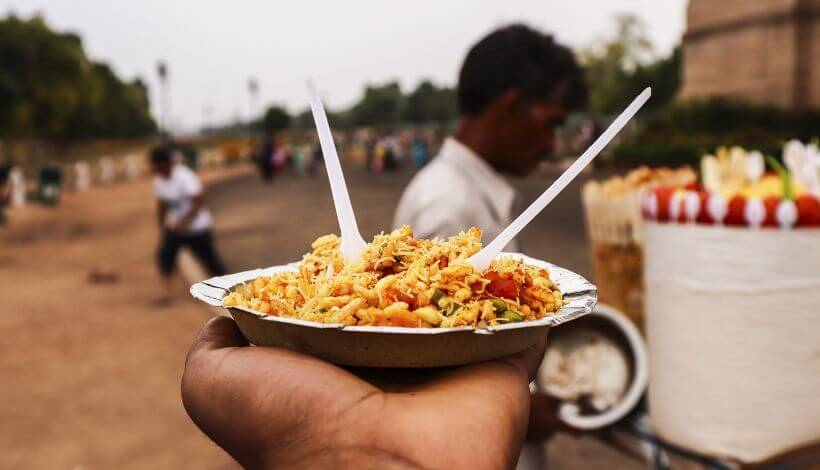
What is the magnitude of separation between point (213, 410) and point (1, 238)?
1657 cm

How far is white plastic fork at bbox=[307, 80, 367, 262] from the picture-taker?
1.44 metres

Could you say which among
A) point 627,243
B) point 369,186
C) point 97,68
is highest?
point 97,68

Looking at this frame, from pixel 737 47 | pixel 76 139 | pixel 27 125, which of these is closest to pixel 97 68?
pixel 76 139

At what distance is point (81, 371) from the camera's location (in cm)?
623

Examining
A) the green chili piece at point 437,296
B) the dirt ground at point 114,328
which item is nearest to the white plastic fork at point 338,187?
the green chili piece at point 437,296

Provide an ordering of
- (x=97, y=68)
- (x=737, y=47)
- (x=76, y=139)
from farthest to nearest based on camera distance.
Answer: (x=97, y=68) < (x=76, y=139) < (x=737, y=47)

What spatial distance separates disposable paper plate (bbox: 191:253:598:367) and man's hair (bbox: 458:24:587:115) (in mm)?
1811

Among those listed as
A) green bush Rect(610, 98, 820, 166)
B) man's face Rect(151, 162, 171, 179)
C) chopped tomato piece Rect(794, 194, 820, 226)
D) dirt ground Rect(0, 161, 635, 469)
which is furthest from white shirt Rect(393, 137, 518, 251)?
green bush Rect(610, 98, 820, 166)

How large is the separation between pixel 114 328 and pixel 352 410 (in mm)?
7444

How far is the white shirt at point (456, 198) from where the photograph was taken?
2.67m

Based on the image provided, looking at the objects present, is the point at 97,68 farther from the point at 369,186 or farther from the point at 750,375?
the point at 750,375

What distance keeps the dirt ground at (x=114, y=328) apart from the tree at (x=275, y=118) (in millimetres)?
55538

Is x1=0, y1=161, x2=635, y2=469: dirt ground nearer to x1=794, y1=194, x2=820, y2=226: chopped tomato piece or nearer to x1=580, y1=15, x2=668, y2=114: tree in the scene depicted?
x1=794, y1=194, x2=820, y2=226: chopped tomato piece

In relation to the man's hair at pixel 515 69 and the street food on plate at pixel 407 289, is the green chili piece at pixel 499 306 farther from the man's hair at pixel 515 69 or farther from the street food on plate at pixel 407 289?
the man's hair at pixel 515 69
